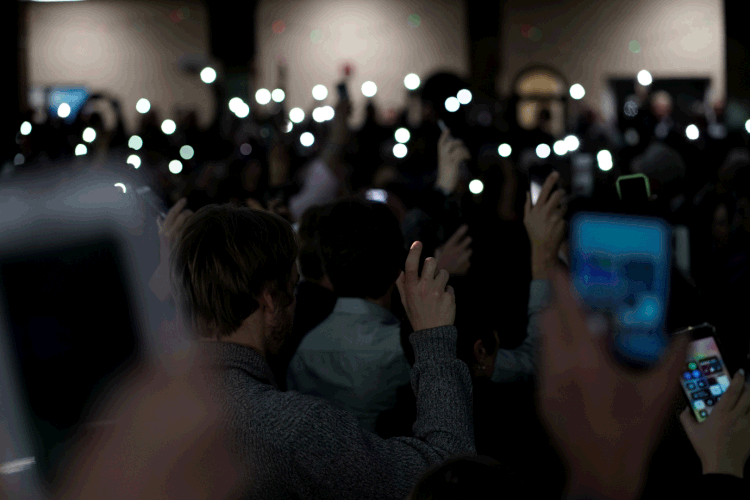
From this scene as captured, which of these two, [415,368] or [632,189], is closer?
[415,368]

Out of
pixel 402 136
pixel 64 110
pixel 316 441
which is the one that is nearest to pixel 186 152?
pixel 402 136

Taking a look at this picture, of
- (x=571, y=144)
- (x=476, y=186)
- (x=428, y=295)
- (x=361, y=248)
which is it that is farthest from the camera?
(x=571, y=144)

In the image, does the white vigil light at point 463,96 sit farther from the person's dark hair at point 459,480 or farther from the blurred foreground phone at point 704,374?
the person's dark hair at point 459,480

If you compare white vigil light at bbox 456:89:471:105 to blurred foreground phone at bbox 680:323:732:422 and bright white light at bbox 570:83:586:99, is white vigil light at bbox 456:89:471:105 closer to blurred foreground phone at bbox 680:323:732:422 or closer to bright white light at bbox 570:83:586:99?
blurred foreground phone at bbox 680:323:732:422

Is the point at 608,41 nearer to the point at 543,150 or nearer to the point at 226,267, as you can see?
the point at 543,150

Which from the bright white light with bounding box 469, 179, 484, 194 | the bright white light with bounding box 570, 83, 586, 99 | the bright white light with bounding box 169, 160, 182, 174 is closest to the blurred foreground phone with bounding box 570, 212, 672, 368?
the bright white light with bounding box 469, 179, 484, 194

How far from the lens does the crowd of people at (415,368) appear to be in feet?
2.11

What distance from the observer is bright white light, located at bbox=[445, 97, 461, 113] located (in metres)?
3.61

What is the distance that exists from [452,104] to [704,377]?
2.04m

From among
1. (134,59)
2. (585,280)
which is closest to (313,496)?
(585,280)

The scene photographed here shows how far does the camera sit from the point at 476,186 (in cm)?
320

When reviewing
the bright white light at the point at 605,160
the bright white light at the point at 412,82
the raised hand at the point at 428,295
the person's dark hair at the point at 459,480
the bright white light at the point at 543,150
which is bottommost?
the person's dark hair at the point at 459,480

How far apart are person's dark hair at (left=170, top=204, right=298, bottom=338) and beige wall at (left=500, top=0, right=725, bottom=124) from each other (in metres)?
14.1

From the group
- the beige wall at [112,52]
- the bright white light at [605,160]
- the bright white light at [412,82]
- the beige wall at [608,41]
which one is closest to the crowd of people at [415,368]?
the bright white light at [605,160]
